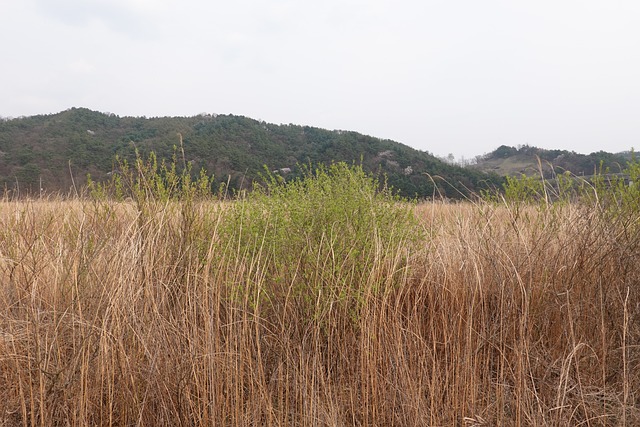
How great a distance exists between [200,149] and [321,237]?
1577 inches

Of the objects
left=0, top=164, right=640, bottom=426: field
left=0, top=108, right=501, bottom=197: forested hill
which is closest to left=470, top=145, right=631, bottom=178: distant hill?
left=0, top=108, right=501, bottom=197: forested hill

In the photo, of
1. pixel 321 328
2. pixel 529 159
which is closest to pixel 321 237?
pixel 321 328

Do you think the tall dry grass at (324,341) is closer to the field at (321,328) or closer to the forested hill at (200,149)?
the field at (321,328)

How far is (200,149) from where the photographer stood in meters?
40.3

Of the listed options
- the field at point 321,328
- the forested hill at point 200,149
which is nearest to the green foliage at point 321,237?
the field at point 321,328

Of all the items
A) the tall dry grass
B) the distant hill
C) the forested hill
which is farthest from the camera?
the forested hill

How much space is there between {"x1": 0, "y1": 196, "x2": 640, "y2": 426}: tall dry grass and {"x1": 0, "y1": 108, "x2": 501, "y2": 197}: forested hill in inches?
988

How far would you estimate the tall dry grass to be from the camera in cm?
192

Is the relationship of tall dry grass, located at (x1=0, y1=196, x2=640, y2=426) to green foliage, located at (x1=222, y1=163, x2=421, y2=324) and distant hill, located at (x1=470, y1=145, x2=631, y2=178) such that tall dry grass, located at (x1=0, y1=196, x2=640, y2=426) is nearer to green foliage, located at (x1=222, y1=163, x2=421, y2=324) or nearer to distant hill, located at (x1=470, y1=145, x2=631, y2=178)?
green foliage, located at (x1=222, y1=163, x2=421, y2=324)

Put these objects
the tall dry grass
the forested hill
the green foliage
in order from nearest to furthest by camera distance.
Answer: the tall dry grass < the green foliage < the forested hill

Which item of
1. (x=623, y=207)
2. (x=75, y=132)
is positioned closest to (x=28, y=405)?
(x=623, y=207)

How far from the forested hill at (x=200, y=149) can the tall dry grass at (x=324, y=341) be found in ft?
82.3

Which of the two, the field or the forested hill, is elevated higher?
the forested hill

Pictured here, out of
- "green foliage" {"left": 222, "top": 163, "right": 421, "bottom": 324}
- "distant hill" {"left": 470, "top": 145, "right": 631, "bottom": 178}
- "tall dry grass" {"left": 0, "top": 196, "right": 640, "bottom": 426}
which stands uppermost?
"distant hill" {"left": 470, "top": 145, "right": 631, "bottom": 178}
